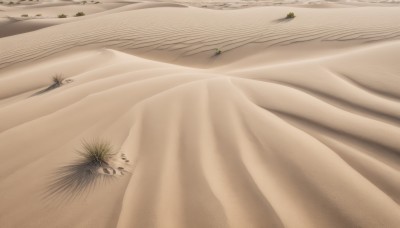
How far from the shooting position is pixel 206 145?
2.32 metres

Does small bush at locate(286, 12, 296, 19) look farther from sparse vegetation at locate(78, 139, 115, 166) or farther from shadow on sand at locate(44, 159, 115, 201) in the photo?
shadow on sand at locate(44, 159, 115, 201)

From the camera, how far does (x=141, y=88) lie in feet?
11.1

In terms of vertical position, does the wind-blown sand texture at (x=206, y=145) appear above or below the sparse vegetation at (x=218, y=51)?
below

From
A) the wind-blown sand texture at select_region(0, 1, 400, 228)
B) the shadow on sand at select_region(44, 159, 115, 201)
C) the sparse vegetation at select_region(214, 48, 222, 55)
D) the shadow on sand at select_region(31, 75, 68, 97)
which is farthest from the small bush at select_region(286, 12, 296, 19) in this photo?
the shadow on sand at select_region(44, 159, 115, 201)

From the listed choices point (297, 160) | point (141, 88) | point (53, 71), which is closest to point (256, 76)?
point (141, 88)

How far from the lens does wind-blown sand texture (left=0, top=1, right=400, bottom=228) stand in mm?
1718

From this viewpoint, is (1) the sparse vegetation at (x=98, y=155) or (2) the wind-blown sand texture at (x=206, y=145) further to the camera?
(1) the sparse vegetation at (x=98, y=155)

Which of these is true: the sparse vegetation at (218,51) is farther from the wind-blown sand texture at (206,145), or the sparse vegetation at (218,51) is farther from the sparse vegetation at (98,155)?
the sparse vegetation at (98,155)

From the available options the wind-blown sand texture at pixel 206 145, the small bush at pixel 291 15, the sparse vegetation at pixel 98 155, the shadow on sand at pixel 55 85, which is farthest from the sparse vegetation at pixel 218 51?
the sparse vegetation at pixel 98 155

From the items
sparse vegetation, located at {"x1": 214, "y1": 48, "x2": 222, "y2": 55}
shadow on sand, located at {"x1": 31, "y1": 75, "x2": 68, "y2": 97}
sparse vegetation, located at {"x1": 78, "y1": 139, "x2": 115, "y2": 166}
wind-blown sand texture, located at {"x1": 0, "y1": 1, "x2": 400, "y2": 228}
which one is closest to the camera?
wind-blown sand texture, located at {"x1": 0, "y1": 1, "x2": 400, "y2": 228}

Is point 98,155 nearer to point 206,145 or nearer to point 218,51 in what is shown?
point 206,145

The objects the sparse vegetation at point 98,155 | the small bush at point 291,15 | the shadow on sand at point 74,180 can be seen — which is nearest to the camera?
the shadow on sand at point 74,180

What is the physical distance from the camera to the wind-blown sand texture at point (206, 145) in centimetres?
172

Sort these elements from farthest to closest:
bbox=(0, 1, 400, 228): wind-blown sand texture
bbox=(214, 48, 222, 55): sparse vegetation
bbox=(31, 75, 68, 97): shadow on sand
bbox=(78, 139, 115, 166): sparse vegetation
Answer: bbox=(214, 48, 222, 55): sparse vegetation, bbox=(31, 75, 68, 97): shadow on sand, bbox=(78, 139, 115, 166): sparse vegetation, bbox=(0, 1, 400, 228): wind-blown sand texture
